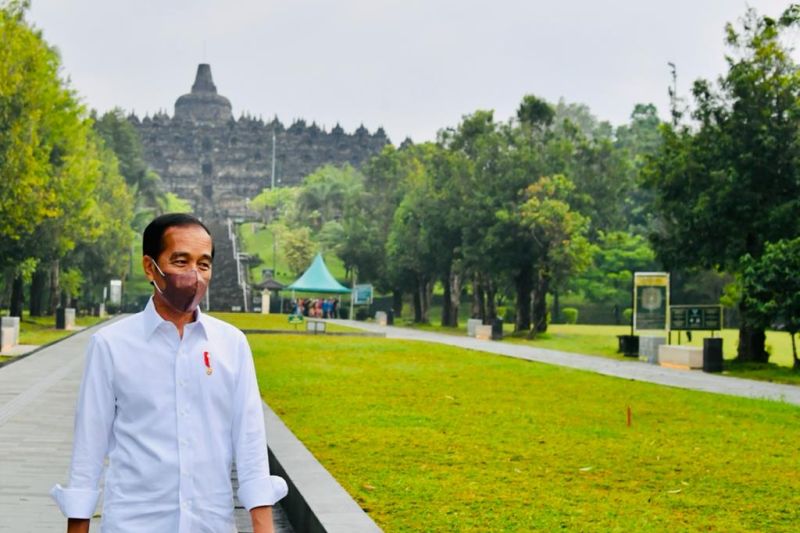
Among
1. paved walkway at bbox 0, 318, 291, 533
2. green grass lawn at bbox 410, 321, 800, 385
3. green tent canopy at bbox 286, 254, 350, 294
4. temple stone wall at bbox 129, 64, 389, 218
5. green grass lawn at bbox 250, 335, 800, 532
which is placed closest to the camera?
paved walkway at bbox 0, 318, 291, 533

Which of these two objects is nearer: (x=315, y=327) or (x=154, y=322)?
(x=154, y=322)

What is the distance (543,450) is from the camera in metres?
11.6

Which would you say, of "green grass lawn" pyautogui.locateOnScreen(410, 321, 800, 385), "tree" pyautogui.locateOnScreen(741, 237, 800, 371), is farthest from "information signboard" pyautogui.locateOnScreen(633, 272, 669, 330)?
"tree" pyautogui.locateOnScreen(741, 237, 800, 371)

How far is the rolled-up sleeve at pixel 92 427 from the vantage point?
3.73 metres

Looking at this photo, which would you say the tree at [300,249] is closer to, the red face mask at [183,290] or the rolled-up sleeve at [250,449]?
the rolled-up sleeve at [250,449]

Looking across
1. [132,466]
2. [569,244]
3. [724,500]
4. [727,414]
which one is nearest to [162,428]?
[132,466]

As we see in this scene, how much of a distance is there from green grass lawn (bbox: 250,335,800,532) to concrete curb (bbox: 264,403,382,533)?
326 millimetres

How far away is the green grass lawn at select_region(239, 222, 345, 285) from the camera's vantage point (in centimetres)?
9369

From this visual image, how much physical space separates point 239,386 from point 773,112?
27.3 metres

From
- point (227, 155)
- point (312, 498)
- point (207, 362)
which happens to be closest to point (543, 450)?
point (312, 498)

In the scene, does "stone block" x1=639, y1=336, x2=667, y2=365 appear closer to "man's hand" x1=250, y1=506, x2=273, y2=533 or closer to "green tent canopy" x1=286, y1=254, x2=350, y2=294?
"man's hand" x1=250, y1=506, x2=273, y2=533

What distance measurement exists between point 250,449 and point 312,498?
3.64 meters

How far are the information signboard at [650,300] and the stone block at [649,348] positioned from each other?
862 mm

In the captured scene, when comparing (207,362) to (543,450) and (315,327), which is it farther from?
(315,327)
